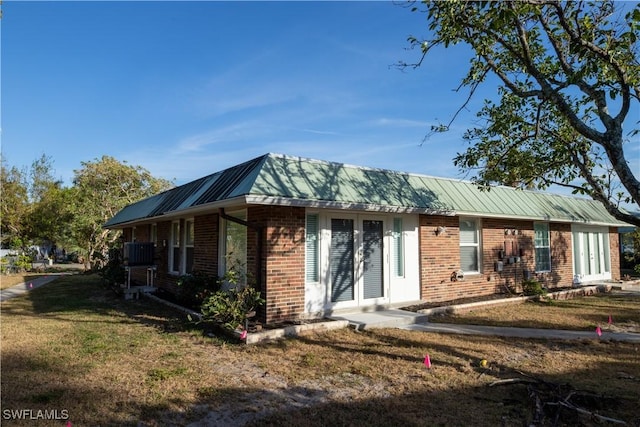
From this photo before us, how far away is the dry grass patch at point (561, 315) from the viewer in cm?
877

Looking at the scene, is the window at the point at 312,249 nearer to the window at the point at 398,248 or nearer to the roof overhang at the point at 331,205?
the roof overhang at the point at 331,205

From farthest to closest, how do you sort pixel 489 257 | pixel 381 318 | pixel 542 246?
pixel 542 246, pixel 489 257, pixel 381 318

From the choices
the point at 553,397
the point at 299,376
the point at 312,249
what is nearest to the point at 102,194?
the point at 312,249

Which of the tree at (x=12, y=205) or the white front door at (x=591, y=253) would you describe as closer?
the white front door at (x=591, y=253)

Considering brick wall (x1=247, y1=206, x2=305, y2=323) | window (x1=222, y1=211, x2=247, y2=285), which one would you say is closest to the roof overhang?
brick wall (x1=247, y1=206, x2=305, y2=323)

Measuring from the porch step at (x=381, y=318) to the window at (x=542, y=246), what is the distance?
6.99m

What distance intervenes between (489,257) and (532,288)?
5.08 ft

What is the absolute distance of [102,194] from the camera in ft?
93.1

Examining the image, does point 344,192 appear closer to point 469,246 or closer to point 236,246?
point 236,246

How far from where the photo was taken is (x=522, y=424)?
4.03m

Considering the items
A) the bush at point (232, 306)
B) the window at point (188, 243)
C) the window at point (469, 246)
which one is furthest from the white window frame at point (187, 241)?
the window at point (469, 246)

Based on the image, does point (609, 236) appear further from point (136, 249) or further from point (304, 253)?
point (136, 249)

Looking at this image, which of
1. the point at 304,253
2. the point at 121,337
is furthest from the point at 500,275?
the point at 121,337

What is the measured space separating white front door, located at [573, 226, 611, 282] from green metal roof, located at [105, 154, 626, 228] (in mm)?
1668
